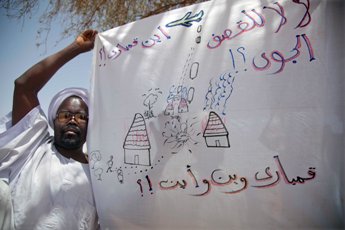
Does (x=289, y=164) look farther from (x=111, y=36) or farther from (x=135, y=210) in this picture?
(x=111, y=36)

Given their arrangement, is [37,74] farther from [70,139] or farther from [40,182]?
[40,182]

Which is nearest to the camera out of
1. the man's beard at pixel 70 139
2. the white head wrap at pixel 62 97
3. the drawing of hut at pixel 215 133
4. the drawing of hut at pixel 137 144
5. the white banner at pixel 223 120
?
the white banner at pixel 223 120

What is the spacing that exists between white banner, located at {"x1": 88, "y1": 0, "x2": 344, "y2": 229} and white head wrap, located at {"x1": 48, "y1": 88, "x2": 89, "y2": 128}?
32cm

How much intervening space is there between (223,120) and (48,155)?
3.62 feet

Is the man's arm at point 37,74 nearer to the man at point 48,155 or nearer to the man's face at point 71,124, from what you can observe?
the man at point 48,155

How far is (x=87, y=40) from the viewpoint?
6.56 feet

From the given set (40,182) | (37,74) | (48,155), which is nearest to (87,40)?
(37,74)

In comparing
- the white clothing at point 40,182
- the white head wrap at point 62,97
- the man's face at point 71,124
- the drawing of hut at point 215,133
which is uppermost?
the white head wrap at point 62,97

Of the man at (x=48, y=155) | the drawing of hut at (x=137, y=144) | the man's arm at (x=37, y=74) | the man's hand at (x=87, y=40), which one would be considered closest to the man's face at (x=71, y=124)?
the man at (x=48, y=155)

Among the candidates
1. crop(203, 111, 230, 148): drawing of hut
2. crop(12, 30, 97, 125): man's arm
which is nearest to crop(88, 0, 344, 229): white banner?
crop(203, 111, 230, 148): drawing of hut

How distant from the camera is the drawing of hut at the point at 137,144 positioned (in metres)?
1.63

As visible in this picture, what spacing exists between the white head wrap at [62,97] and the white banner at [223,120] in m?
0.32

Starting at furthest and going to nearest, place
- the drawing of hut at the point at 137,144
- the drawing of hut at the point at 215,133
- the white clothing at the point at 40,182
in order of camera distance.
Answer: the white clothing at the point at 40,182 → the drawing of hut at the point at 137,144 → the drawing of hut at the point at 215,133

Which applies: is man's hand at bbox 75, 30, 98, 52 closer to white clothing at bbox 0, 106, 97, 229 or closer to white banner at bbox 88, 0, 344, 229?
white banner at bbox 88, 0, 344, 229
